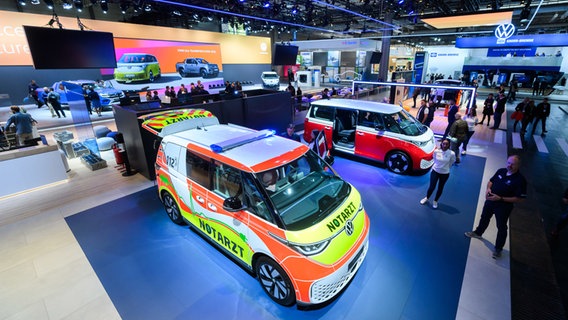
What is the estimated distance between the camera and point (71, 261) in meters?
3.90

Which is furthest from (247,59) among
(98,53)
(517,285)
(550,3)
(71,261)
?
(517,285)

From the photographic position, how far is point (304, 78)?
28500 mm

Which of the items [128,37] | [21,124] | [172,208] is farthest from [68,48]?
[172,208]

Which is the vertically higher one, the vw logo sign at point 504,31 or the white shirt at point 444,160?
the vw logo sign at point 504,31

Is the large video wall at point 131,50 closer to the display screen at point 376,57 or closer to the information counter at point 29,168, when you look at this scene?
the information counter at point 29,168

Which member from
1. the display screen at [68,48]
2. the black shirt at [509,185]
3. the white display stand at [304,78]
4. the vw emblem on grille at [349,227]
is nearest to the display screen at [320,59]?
the white display stand at [304,78]

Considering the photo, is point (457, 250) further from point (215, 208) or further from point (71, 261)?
point (71, 261)

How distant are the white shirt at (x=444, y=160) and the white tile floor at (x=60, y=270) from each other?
114 centimetres

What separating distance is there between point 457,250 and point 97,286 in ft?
17.3

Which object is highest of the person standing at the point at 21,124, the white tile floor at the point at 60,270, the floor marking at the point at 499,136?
the person standing at the point at 21,124

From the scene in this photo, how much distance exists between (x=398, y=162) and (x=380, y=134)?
2.84 ft

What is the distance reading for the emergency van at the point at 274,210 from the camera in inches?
108

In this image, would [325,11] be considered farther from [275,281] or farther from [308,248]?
[275,281]

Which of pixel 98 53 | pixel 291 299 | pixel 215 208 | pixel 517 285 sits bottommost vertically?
pixel 517 285
